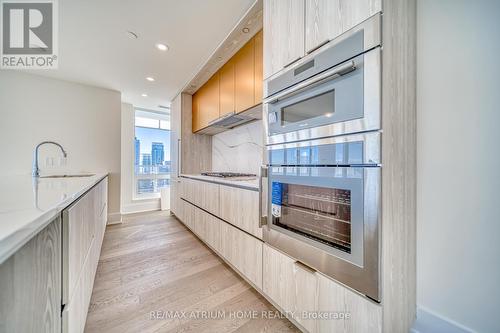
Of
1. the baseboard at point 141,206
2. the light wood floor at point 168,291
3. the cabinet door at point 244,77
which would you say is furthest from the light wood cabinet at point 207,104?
the baseboard at point 141,206

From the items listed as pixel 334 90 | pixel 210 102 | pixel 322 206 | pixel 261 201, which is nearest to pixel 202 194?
pixel 261 201

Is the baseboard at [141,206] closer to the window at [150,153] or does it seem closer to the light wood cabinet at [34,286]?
the window at [150,153]

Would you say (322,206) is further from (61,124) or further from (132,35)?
(61,124)

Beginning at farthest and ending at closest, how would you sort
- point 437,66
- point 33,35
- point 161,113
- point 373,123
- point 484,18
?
point 161,113 < point 33,35 < point 437,66 < point 484,18 < point 373,123

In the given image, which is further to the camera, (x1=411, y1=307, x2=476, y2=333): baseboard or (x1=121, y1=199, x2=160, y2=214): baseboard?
(x1=121, y1=199, x2=160, y2=214): baseboard

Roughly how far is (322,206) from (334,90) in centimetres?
61

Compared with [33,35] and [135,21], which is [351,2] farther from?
[33,35]

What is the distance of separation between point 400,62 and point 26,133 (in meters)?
4.54

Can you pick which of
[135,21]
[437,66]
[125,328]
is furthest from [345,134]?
[135,21]

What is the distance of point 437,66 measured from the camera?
3.40ft

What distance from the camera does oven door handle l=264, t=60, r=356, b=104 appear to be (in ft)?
2.81

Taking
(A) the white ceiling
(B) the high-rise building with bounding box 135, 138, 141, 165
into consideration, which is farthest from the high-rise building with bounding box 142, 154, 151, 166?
(A) the white ceiling

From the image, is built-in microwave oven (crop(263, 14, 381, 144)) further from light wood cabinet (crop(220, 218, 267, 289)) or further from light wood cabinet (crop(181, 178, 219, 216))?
light wood cabinet (crop(181, 178, 219, 216))

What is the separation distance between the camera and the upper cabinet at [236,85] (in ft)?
5.95
